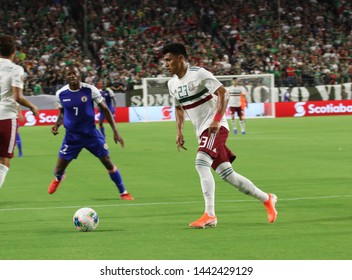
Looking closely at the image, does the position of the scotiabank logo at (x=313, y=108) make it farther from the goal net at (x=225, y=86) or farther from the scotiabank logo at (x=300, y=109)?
the goal net at (x=225, y=86)

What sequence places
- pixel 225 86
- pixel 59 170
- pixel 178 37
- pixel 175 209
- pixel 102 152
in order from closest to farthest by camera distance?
pixel 175 209 → pixel 102 152 → pixel 59 170 → pixel 225 86 → pixel 178 37

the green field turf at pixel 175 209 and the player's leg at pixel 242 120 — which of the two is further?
the player's leg at pixel 242 120

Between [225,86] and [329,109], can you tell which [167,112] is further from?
[329,109]

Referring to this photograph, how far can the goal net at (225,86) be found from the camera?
45750mm

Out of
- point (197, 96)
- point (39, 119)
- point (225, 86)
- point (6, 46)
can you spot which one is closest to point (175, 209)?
point (197, 96)

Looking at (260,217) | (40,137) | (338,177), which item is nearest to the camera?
(260,217)

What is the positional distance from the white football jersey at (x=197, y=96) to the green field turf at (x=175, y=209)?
4.36 feet

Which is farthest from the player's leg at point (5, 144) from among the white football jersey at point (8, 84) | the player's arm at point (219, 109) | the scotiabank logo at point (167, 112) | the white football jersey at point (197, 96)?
the scotiabank logo at point (167, 112)

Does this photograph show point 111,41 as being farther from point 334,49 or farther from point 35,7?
point 334,49

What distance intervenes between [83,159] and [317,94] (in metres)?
28.5

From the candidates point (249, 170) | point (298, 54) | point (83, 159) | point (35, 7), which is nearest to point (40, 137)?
point (83, 159)

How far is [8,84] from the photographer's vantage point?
10.9m

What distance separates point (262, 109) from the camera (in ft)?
155

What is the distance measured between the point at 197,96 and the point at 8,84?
7.96 feet
